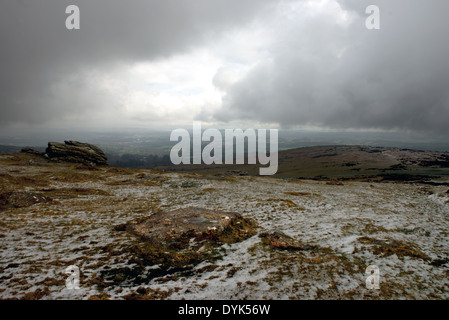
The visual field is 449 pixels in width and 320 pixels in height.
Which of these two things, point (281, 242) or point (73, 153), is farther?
A: point (73, 153)

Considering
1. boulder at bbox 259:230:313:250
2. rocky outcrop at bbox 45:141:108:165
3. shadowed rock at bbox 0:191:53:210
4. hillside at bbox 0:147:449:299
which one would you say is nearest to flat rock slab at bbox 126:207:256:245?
hillside at bbox 0:147:449:299

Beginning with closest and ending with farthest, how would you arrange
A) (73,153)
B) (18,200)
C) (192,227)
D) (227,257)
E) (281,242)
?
(227,257), (281,242), (192,227), (18,200), (73,153)

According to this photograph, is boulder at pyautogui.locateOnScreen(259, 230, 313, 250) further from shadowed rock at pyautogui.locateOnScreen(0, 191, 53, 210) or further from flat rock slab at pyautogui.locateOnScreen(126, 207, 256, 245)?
shadowed rock at pyautogui.locateOnScreen(0, 191, 53, 210)

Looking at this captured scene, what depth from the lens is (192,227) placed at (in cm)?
1292

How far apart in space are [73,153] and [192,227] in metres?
64.1

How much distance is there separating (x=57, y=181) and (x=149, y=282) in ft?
115

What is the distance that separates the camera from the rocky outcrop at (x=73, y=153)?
5791cm

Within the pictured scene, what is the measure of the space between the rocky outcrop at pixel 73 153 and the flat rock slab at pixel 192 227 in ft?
187

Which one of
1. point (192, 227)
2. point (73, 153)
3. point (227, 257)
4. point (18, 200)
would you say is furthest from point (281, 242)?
point (73, 153)

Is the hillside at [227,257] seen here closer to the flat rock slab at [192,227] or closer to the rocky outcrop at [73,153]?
the flat rock slab at [192,227]

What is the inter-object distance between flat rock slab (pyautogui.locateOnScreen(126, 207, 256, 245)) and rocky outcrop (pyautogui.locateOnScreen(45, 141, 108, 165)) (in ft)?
187

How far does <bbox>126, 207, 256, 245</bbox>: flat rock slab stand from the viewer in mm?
12078

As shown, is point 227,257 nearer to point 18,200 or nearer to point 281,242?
point 281,242

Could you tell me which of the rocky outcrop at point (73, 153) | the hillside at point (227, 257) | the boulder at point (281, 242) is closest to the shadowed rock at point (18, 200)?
the hillside at point (227, 257)
